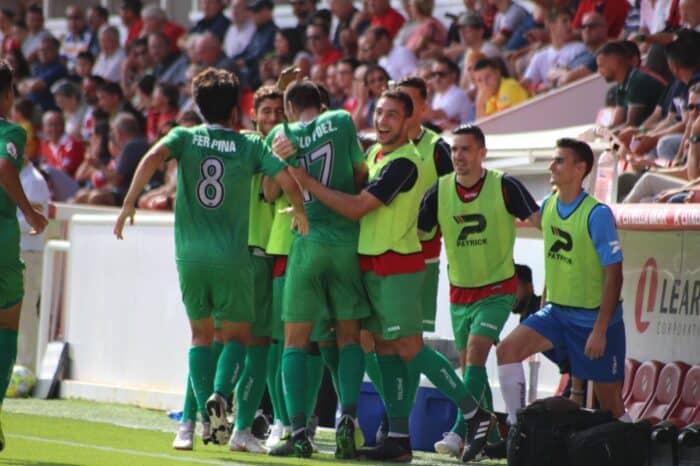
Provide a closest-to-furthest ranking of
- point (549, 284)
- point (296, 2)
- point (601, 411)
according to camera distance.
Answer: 1. point (601, 411)
2. point (549, 284)
3. point (296, 2)

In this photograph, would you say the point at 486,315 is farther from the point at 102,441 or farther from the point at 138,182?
the point at 102,441

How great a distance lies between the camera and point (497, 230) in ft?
30.3

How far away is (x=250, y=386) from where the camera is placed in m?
9.33

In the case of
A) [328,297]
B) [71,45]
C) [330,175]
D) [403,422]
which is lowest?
[403,422]

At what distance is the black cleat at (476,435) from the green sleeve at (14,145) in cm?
296

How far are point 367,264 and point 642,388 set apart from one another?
6.52 feet

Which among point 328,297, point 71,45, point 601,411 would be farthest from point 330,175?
point 71,45

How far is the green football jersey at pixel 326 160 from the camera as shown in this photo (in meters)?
9.10

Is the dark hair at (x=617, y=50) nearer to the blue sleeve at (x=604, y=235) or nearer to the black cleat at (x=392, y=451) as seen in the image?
the blue sleeve at (x=604, y=235)

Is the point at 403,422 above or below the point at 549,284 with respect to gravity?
below

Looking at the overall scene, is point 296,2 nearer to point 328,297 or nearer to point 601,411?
point 328,297

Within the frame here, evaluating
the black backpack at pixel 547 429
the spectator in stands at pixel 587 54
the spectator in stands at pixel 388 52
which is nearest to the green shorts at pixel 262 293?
the black backpack at pixel 547 429

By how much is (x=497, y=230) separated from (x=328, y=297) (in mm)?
1074

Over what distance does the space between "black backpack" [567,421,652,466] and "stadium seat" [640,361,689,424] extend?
46.5 inches
